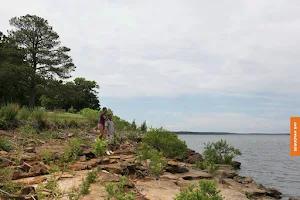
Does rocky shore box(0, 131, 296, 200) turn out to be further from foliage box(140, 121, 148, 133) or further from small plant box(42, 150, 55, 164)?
foliage box(140, 121, 148, 133)

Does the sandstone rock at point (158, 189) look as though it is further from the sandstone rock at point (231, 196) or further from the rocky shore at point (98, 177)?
the sandstone rock at point (231, 196)

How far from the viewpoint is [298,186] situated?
→ 1769 centimetres

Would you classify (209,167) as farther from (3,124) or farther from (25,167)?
(3,124)

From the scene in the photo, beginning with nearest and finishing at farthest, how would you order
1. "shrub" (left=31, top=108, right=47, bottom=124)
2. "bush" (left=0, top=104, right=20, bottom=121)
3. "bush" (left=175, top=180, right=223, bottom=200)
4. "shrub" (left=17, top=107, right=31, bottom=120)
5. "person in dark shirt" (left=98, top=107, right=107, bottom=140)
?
"bush" (left=175, top=180, right=223, bottom=200), "person in dark shirt" (left=98, top=107, right=107, bottom=140), "bush" (left=0, top=104, right=20, bottom=121), "shrub" (left=31, top=108, right=47, bottom=124), "shrub" (left=17, top=107, right=31, bottom=120)

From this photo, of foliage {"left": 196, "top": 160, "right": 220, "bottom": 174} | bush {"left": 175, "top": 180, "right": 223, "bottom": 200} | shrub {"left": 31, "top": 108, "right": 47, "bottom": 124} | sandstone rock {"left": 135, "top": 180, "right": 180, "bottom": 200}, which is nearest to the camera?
bush {"left": 175, "top": 180, "right": 223, "bottom": 200}

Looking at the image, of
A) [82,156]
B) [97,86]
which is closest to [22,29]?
[82,156]

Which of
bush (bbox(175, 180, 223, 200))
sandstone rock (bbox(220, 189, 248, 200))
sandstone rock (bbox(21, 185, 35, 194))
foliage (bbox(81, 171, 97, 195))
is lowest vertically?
sandstone rock (bbox(220, 189, 248, 200))

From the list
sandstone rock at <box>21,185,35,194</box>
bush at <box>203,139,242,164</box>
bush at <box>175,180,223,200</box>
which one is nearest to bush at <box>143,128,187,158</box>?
bush at <box>203,139,242,164</box>

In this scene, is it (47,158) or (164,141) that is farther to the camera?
(164,141)

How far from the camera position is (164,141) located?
17547 millimetres

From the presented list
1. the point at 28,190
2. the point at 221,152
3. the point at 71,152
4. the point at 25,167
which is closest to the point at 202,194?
the point at 28,190

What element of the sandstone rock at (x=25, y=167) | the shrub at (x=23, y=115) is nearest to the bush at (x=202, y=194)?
the sandstone rock at (x=25, y=167)

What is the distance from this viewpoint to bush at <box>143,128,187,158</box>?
695 inches

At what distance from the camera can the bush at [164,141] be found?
17.7 meters
